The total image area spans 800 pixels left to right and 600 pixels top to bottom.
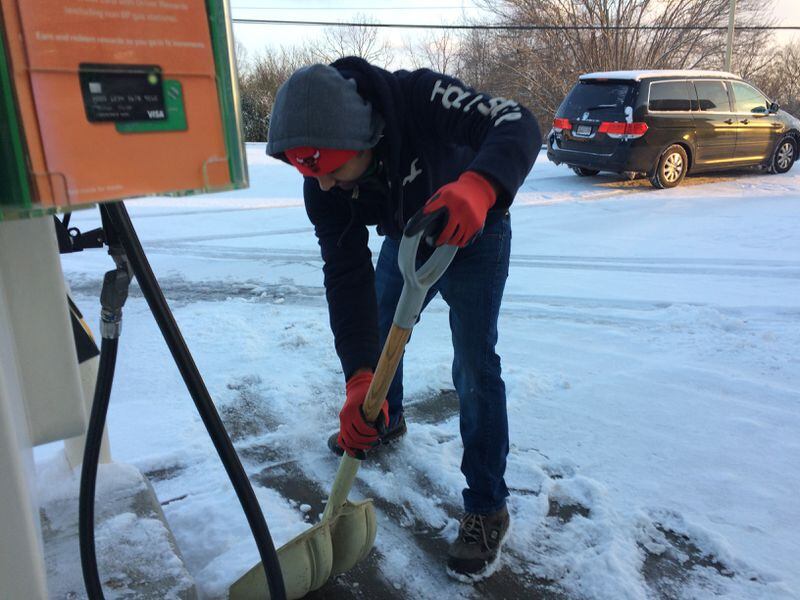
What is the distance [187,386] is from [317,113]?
0.77 metres

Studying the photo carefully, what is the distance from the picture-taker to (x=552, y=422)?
9.45 feet

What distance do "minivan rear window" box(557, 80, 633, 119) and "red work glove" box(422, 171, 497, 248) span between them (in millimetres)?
7966

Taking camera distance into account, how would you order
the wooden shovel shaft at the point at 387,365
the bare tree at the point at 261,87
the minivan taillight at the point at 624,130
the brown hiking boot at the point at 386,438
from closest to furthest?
the wooden shovel shaft at the point at 387,365
the brown hiking boot at the point at 386,438
the minivan taillight at the point at 624,130
the bare tree at the point at 261,87

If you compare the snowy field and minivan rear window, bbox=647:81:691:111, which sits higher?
minivan rear window, bbox=647:81:691:111

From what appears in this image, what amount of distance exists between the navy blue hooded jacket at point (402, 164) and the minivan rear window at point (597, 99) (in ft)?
24.8

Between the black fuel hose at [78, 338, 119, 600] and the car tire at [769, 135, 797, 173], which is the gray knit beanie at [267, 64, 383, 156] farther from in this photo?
the car tire at [769, 135, 797, 173]

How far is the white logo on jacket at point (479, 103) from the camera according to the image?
178 cm

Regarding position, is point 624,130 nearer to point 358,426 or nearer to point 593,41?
point 358,426

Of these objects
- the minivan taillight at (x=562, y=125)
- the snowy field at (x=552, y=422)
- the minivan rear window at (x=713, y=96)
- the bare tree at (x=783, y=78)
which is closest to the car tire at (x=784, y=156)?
the minivan rear window at (x=713, y=96)

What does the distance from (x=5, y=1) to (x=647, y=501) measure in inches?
93.1

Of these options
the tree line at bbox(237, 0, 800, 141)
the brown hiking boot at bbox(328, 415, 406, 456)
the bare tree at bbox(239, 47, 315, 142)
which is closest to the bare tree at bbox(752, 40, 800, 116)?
the tree line at bbox(237, 0, 800, 141)

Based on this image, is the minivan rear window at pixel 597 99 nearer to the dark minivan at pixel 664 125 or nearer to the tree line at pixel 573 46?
the dark minivan at pixel 664 125

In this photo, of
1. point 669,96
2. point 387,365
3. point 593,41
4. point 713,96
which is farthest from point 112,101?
point 593,41

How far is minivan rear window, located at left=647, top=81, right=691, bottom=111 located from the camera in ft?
28.7
